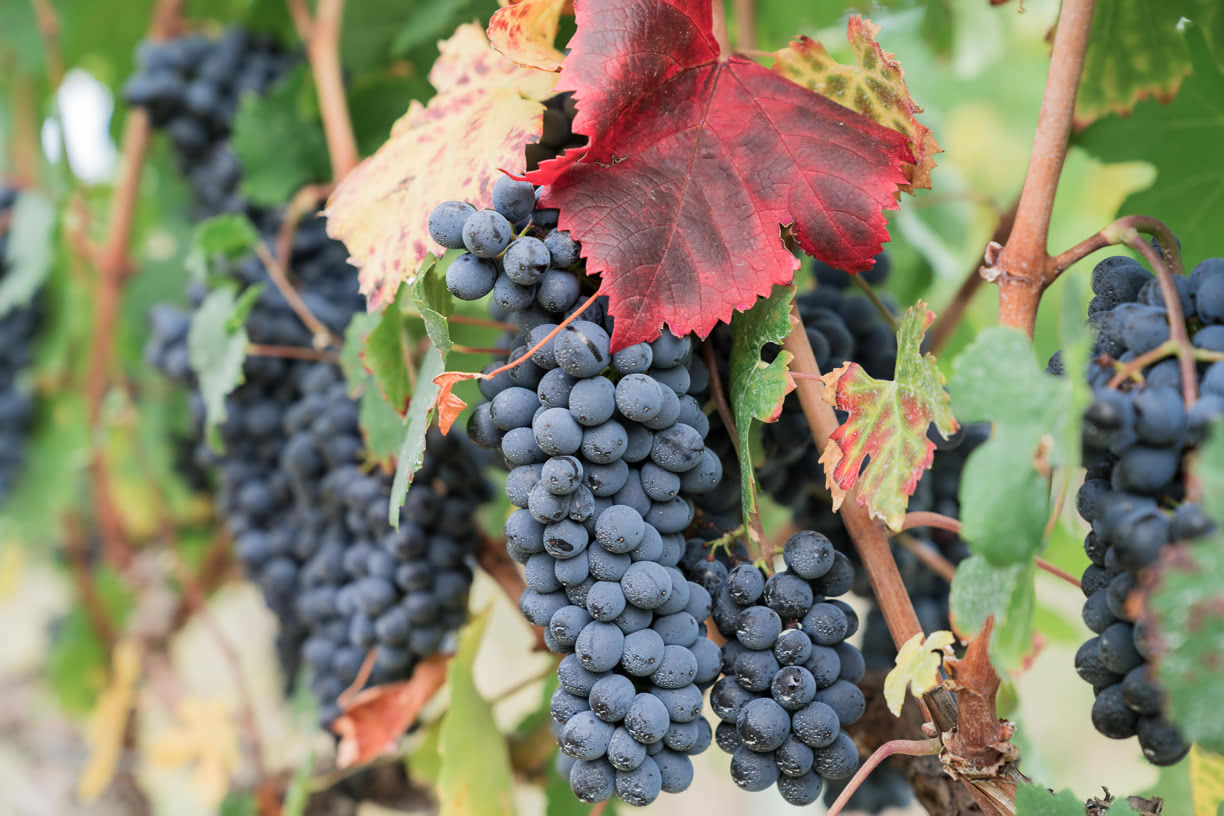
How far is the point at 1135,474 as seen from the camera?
45 centimetres

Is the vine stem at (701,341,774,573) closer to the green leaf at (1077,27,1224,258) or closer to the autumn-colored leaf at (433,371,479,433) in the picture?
the autumn-colored leaf at (433,371,479,433)

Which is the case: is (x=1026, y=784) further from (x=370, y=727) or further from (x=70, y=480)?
(x=70, y=480)

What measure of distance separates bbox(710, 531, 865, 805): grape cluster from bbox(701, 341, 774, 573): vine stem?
18 mm

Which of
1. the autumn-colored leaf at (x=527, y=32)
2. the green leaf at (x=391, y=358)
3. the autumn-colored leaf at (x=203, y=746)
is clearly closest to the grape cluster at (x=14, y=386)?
the autumn-colored leaf at (x=203, y=746)

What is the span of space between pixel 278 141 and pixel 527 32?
58cm

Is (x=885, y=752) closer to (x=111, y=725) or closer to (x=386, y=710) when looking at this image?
(x=386, y=710)

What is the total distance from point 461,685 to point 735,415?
1.30 ft

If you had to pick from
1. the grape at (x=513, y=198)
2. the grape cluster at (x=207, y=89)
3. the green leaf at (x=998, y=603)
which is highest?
the grape cluster at (x=207, y=89)

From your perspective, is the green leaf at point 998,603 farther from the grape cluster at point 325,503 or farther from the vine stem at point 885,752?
the grape cluster at point 325,503

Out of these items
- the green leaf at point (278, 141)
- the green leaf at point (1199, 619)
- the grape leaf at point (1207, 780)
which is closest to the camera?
the green leaf at point (1199, 619)

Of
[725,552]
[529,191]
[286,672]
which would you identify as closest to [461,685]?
[725,552]

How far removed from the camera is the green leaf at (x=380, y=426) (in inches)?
30.5

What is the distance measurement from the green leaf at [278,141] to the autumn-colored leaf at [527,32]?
0.52 m

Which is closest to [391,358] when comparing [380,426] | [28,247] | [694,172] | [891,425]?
[380,426]
